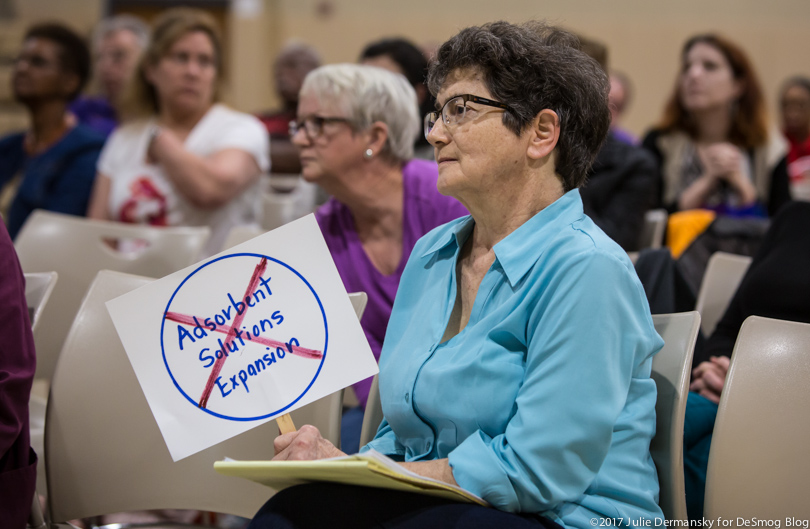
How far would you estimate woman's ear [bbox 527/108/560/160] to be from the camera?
1.39 metres

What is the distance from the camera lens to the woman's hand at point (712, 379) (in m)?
1.75

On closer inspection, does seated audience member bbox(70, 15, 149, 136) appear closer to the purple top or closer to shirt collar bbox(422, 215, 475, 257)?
the purple top

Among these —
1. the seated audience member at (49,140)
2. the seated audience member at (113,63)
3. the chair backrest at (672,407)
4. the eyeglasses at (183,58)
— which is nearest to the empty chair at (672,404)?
the chair backrest at (672,407)

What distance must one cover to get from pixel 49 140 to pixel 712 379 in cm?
319

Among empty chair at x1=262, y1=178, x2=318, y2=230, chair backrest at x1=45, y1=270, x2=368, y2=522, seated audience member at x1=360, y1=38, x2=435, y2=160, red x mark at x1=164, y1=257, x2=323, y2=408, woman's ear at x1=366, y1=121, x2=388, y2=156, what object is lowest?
chair backrest at x1=45, y1=270, x2=368, y2=522

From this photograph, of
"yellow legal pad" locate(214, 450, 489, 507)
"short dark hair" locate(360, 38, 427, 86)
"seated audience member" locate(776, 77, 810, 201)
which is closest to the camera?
"yellow legal pad" locate(214, 450, 489, 507)

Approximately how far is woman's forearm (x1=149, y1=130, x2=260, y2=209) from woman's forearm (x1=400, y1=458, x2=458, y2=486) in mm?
2085

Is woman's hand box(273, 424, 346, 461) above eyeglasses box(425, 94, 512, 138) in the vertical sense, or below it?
below

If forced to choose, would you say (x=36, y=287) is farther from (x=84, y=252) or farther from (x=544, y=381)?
(x=544, y=381)

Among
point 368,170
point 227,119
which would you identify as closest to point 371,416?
point 368,170

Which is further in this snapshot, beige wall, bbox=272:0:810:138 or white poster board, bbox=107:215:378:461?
beige wall, bbox=272:0:810:138

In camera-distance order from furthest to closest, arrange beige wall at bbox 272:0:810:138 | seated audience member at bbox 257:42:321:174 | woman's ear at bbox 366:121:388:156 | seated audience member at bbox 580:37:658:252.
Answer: beige wall at bbox 272:0:810:138, seated audience member at bbox 257:42:321:174, seated audience member at bbox 580:37:658:252, woman's ear at bbox 366:121:388:156

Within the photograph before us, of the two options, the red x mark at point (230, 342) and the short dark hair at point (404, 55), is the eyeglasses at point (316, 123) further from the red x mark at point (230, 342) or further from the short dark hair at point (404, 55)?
the short dark hair at point (404, 55)

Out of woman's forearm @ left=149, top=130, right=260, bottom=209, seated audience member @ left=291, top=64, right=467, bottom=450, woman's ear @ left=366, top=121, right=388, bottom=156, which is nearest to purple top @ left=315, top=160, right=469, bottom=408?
seated audience member @ left=291, top=64, right=467, bottom=450
